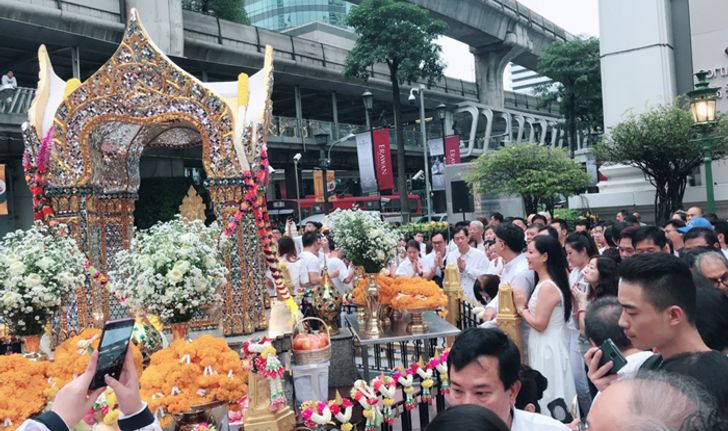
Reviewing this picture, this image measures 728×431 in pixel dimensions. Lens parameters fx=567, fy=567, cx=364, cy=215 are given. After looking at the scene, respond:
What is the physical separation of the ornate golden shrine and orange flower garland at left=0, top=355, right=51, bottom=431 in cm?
281

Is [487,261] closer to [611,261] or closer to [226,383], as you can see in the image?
[611,261]

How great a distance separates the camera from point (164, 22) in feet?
64.0

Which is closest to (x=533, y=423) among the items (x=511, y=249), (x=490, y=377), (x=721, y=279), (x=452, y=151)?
(x=490, y=377)

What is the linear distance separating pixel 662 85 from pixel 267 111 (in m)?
12.4

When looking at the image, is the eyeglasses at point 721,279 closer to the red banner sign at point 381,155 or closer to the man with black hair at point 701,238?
the man with black hair at point 701,238

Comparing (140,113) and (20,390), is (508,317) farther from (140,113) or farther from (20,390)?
(140,113)

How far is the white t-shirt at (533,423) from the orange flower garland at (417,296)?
11.3 feet

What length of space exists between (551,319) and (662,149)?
10949mm

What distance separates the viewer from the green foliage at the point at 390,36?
2431 centimetres

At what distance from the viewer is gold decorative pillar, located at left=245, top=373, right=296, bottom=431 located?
396 cm

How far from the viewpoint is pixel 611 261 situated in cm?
440

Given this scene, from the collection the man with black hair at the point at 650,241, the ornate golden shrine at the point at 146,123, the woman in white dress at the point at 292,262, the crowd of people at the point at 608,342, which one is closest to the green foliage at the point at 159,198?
the woman in white dress at the point at 292,262

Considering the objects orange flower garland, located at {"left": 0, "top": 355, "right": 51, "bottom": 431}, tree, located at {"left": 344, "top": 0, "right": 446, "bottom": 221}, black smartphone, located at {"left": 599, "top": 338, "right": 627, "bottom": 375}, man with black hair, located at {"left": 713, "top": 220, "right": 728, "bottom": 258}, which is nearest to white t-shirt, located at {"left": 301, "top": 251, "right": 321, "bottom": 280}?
orange flower garland, located at {"left": 0, "top": 355, "right": 51, "bottom": 431}

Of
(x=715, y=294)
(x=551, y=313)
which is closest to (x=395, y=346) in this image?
(x=551, y=313)
